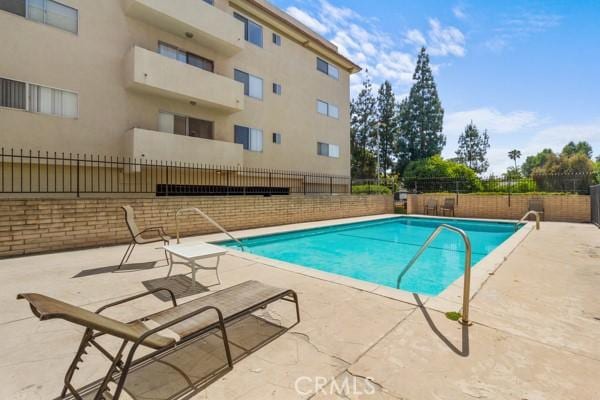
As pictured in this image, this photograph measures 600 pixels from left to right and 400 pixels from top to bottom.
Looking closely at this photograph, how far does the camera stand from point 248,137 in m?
14.9

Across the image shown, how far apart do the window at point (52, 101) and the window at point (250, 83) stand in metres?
7.37

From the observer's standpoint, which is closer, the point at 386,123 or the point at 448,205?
the point at 448,205

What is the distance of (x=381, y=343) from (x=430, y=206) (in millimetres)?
16767

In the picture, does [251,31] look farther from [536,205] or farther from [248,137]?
[536,205]

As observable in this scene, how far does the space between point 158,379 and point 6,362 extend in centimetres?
130

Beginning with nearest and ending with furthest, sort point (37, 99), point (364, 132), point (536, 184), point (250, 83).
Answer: point (37, 99) < point (250, 83) < point (536, 184) < point (364, 132)

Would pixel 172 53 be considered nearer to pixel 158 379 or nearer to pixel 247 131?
pixel 247 131

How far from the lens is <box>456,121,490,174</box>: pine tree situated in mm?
56906

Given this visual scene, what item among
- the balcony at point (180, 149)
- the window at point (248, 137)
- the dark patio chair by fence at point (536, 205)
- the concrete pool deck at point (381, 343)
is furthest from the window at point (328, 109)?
the concrete pool deck at point (381, 343)

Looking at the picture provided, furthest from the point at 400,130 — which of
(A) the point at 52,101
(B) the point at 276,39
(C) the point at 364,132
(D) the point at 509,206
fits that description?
(A) the point at 52,101

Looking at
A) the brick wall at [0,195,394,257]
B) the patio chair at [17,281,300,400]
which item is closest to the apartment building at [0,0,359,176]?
the brick wall at [0,195,394,257]

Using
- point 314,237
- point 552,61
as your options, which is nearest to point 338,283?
point 314,237

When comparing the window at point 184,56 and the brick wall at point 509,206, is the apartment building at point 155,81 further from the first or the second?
the brick wall at point 509,206

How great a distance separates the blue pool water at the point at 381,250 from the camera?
20.7 ft
